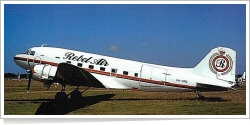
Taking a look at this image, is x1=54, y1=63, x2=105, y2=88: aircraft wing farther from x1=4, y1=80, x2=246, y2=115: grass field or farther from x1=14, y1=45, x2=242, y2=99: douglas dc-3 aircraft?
x1=4, y1=80, x2=246, y2=115: grass field

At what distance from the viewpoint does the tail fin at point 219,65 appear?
902 centimetres

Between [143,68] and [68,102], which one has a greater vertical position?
[143,68]

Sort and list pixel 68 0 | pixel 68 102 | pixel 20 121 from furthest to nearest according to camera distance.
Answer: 1. pixel 68 102
2. pixel 68 0
3. pixel 20 121

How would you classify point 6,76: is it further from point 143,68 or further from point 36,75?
point 143,68

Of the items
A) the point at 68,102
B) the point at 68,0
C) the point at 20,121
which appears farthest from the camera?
the point at 68,102

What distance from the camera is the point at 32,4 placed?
840cm

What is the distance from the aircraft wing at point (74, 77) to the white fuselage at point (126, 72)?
39 centimetres

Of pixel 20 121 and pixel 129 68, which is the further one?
pixel 129 68

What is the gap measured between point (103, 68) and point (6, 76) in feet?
10.1

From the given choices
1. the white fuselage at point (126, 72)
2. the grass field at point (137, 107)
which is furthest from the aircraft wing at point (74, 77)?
the grass field at point (137, 107)

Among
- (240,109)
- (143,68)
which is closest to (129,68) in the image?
(143,68)

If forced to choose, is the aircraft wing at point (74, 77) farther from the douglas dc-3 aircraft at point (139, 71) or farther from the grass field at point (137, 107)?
the grass field at point (137, 107)

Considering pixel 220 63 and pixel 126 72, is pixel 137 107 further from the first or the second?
pixel 220 63

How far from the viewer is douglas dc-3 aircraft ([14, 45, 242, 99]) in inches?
357
